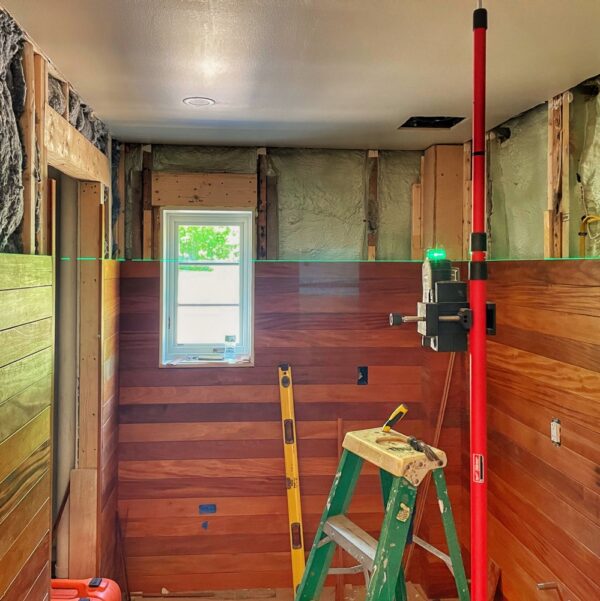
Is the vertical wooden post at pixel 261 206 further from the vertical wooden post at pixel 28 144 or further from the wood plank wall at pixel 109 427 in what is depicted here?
the vertical wooden post at pixel 28 144

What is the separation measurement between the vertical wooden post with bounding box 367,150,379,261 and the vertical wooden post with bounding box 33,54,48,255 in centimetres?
203

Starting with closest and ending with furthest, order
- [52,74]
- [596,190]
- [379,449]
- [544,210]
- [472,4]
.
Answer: [472,4]
[379,449]
[52,74]
[596,190]
[544,210]

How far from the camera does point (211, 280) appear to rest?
3.51 metres

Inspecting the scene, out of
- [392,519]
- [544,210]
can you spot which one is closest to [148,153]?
[544,210]

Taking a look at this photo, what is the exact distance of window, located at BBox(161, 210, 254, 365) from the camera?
11.3 ft

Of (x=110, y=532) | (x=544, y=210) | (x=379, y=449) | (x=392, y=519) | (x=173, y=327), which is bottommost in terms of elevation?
(x=110, y=532)

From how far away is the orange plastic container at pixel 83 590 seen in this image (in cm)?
250

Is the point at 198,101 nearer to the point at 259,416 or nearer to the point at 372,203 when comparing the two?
the point at 372,203

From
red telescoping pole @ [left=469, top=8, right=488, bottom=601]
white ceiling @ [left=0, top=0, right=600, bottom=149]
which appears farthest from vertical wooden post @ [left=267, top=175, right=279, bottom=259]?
red telescoping pole @ [left=469, top=8, right=488, bottom=601]

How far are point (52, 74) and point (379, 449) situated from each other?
1.89m

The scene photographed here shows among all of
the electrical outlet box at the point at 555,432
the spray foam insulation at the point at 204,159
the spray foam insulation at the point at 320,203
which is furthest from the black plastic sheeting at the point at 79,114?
the electrical outlet box at the point at 555,432

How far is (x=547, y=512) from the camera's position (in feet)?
7.30

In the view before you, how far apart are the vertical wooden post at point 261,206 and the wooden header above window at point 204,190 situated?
44 mm

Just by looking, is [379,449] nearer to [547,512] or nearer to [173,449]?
[547,512]
